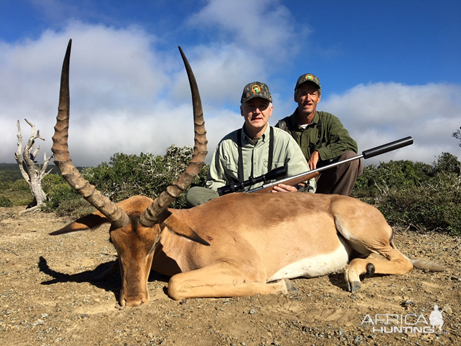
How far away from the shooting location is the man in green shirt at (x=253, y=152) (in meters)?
6.95

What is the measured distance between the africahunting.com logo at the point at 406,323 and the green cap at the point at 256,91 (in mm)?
4441

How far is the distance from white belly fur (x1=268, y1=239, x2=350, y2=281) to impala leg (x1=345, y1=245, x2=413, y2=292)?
25 cm

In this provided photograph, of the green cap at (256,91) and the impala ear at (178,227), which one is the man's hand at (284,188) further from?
the impala ear at (178,227)

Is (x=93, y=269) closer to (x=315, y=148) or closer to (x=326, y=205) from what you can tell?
(x=326, y=205)

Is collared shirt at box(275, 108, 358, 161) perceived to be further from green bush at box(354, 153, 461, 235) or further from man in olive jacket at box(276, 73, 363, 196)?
green bush at box(354, 153, 461, 235)

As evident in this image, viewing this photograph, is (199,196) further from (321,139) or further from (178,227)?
(321,139)

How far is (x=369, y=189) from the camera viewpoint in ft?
45.8

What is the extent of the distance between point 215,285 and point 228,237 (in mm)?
686

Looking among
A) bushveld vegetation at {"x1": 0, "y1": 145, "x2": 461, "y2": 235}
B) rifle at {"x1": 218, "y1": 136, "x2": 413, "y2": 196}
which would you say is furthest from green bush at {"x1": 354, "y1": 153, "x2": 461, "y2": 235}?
rifle at {"x1": 218, "y1": 136, "x2": 413, "y2": 196}

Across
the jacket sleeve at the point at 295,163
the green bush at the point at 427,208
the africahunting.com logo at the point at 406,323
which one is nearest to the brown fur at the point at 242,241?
the africahunting.com logo at the point at 406,323

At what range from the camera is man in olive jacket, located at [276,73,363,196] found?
25.7 feet

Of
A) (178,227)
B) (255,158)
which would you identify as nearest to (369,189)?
(255,158)

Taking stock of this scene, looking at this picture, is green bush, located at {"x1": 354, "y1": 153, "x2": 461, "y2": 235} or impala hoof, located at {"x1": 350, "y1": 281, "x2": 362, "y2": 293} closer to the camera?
impala hoof, located at {"x1": 350, "y1": 281, "x2": 362, "y2": 293}

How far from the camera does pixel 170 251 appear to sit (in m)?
4.71
